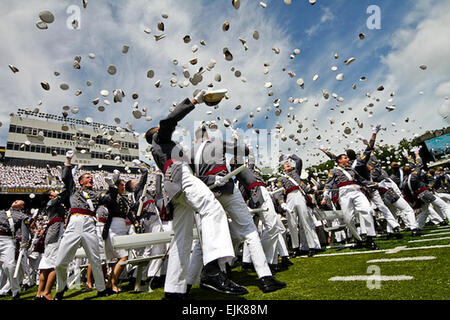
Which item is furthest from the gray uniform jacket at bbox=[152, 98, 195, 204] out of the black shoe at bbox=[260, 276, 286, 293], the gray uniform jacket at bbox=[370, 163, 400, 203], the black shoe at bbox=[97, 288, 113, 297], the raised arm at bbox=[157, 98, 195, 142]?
the gray uniform jacket at bbox=[370, 163, 400, 203]

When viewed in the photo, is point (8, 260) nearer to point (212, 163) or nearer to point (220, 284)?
point (212, 163)

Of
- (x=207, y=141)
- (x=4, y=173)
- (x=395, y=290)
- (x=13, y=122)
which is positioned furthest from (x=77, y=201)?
(x=13, y=122)

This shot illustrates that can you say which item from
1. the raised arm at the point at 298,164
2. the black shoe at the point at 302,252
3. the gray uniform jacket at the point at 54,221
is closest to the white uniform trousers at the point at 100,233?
the gray uniform jacket at the point at 54,221

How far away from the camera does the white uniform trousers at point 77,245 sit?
16.3ft

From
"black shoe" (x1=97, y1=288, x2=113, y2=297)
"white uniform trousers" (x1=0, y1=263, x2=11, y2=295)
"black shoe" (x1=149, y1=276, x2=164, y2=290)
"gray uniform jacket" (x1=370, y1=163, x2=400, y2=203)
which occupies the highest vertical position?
"gray uniform jacket" (x1=370, y1=163, x2=400, y2=203)

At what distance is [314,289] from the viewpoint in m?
3.08

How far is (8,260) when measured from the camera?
736 centimetres

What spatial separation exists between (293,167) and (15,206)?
27.0ft

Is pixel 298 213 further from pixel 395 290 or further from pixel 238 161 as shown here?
pixel 395 290

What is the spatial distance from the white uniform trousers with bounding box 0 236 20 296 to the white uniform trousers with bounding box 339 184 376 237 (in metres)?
8.70

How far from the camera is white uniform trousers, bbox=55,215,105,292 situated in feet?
16.3

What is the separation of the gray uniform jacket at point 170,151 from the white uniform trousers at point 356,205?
476 centimetres

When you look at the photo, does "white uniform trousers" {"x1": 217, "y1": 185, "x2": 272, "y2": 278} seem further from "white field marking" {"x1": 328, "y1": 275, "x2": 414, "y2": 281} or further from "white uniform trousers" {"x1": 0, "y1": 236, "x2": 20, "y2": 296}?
"white uniform trousers" {"x1": 0, "y1": 236, "x2": 20, "y2": 296}

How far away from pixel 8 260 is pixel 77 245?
155 inches
